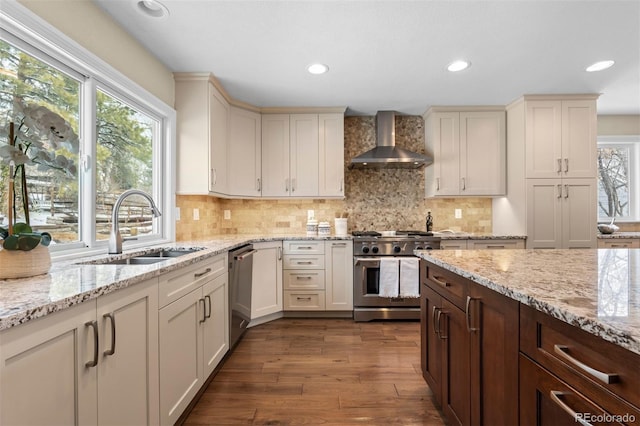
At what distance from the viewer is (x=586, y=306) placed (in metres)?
0.70

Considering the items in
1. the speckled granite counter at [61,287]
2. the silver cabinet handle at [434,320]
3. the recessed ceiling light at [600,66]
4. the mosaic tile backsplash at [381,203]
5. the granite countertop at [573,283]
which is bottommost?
the silver cabinet handle at [434,320]

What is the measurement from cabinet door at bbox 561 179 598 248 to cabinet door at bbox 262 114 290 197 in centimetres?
312

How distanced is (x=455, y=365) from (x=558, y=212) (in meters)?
2.75

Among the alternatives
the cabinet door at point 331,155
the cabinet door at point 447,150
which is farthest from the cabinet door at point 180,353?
the cabinet door at point 447,150

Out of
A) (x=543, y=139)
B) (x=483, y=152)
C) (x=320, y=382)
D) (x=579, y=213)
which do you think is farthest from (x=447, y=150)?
(x=320, y=382)

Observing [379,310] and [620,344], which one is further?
[379,310]

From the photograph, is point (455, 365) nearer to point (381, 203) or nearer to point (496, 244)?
point (496, 244)

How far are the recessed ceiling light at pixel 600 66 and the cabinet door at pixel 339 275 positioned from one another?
2677 mm

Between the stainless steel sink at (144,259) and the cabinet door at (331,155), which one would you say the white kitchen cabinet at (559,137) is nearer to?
the cabinet door at (331,155)

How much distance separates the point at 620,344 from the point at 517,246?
10.1 ft

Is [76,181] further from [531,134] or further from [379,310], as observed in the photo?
[531,134]

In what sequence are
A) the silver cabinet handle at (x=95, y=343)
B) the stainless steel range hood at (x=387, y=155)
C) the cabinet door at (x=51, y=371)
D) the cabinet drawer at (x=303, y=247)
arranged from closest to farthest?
1. the cabinet door at (x=51, y=371)
2. the silver cabinet handle at (x=95, y=343)
3. the cabinet drawer at (x=303, y=247)
4. the stainless steel range hood at (x=387, y=155)

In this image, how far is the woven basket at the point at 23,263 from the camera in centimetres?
102

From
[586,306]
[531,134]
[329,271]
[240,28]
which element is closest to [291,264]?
[329,271]
